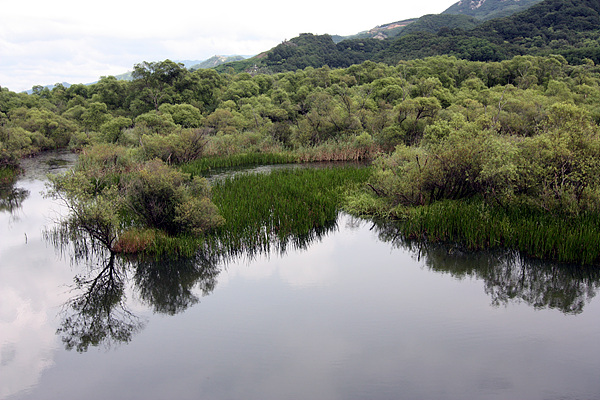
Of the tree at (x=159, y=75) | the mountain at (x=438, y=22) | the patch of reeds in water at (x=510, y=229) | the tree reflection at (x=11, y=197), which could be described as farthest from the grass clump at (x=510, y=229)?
the mountain at (x=438, y=22)

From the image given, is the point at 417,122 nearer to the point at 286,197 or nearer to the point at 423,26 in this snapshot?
the point at 286,197

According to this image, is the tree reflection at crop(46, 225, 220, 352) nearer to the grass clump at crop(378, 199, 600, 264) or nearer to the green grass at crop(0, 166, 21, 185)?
the grass clump at crop(378, 199, 600, 264)

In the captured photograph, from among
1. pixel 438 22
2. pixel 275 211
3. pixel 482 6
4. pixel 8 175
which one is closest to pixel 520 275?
pixel 275 211

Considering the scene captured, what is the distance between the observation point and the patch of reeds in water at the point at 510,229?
26.1 feet

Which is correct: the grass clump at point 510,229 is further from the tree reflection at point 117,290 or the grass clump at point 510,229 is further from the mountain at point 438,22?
the mountain at point 438,22

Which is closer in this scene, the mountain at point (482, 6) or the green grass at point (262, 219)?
the green grass at point (262, 219)

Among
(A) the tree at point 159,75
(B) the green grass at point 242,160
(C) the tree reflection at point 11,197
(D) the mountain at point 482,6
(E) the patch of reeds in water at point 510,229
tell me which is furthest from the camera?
(D) the mountain at point 482,6

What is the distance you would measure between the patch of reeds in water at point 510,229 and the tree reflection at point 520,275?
9.2 inches

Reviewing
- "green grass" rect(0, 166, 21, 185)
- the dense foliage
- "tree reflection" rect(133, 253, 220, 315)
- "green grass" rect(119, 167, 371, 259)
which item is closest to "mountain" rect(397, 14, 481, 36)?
the dense foliage

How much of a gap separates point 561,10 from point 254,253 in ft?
250

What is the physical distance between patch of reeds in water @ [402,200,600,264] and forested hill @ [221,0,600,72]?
148 ft

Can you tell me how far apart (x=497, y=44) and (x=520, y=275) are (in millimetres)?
61415

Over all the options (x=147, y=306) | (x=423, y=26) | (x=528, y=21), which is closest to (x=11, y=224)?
(x=147, y=306)

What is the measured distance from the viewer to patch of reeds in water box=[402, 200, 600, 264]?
7.96 metres
